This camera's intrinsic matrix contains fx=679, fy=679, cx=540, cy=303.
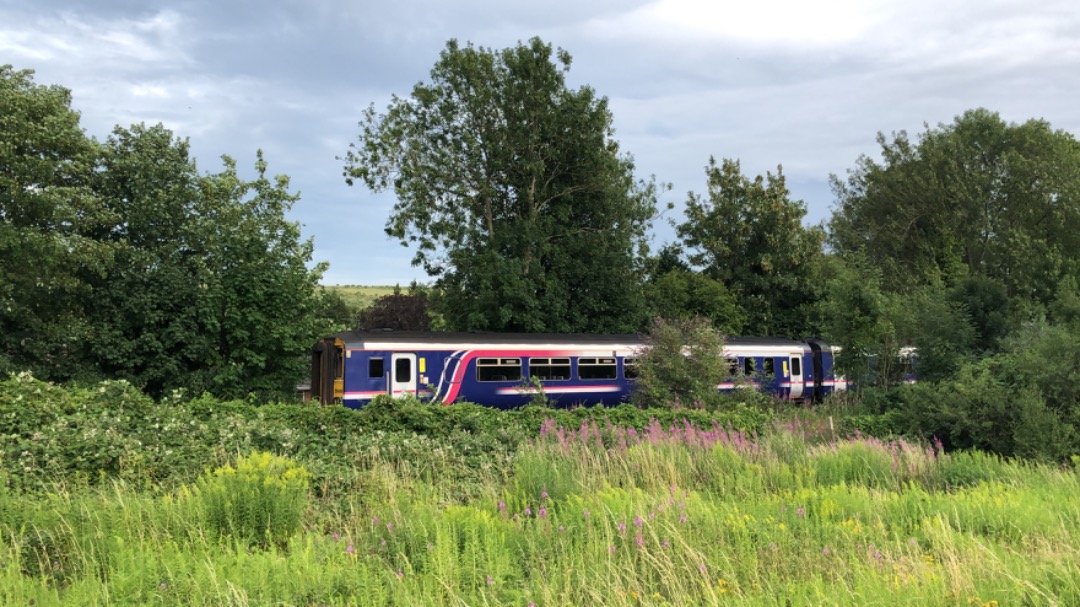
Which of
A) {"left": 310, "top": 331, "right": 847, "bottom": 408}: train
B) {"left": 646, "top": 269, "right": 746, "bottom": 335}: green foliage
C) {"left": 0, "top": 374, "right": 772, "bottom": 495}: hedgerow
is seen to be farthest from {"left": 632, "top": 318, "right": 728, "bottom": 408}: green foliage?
{"left": 646, "top": 269, "right": 746, "bottom": 335}: green foliage

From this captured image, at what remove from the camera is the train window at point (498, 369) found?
1859 centimetres

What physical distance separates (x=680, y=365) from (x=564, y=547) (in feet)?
42.0

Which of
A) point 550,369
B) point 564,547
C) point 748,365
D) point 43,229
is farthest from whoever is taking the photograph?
point 748,365

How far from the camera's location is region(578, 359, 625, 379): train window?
792 inches

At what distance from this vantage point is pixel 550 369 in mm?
19547

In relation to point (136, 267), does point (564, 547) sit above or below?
below

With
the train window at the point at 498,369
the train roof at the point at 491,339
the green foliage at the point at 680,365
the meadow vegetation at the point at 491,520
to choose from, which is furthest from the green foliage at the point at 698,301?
the meadow vegetation at the point at 491,520

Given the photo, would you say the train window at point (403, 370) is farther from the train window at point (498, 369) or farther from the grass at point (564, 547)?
the grass at point (564, 547)

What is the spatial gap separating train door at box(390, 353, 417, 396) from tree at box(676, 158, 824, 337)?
64.8 feet

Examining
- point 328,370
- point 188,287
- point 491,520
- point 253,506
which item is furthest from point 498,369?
point 491,520

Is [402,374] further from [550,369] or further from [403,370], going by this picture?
[550,369]

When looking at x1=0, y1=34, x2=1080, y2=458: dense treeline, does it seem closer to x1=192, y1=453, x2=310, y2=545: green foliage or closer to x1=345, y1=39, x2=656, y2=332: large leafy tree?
x1=345, y1=39, x2=656, y2=332: large leafy tree

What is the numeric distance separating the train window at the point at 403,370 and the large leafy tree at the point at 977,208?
25356 millimetres

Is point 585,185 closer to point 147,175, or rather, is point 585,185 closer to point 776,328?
point 776,328
